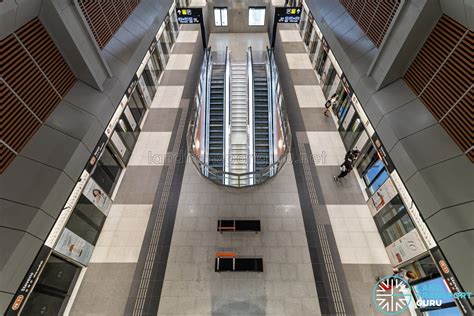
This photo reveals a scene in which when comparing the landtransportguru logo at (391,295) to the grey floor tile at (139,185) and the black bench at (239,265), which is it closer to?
the black bench at (239,265)

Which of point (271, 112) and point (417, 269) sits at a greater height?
point (271, 112)

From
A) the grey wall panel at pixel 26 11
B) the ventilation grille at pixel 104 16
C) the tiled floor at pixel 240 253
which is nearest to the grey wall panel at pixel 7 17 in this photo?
the grey wall panel at pixel 26 11

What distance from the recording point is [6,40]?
4.66m

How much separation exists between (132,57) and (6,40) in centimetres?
380

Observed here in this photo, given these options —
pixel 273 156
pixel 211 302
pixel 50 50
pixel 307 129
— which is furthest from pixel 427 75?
pixel 50 50

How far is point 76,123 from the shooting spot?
228 inches

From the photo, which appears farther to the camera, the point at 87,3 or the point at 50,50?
the point at 87,3

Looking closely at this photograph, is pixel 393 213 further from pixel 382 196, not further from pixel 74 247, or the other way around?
pixel 74 247

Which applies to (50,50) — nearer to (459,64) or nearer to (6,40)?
(6,40)

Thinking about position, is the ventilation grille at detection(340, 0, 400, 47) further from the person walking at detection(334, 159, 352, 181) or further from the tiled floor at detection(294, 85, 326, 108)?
the person walking at detection(334, 159, 352, 181)

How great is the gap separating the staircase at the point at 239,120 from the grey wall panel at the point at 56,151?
6.77m

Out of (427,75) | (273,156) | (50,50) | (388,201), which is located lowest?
(388,201)

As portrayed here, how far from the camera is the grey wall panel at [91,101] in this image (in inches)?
243

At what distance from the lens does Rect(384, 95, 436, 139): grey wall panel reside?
18.0 ft
